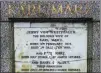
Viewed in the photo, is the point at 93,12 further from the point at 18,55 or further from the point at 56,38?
the point at 18,55

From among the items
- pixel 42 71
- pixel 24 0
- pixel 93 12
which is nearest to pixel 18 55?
pixel 42 71

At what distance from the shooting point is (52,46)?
3.81m

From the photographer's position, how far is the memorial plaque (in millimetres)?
3805

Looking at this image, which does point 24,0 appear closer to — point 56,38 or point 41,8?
point 41,8

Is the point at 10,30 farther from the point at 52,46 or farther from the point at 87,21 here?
the point at 87,21

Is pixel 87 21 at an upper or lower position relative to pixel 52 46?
upper

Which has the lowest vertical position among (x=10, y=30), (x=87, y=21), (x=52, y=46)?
(x=52, y=46)

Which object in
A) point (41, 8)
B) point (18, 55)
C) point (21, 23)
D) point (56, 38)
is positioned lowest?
point (18, 55)

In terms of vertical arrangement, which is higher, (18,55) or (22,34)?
(22,34)

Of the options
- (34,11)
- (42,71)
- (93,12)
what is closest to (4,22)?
(34,11)

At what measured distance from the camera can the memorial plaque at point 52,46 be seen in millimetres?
3805

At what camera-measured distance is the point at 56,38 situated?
3.80 m

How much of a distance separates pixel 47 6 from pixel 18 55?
1030 millimetres

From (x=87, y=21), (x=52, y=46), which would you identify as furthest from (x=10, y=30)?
(x=87, y=21)
